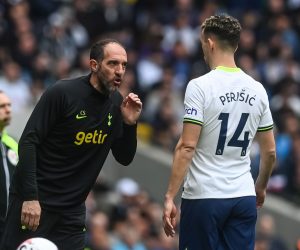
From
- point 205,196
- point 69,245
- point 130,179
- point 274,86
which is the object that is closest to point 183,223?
point 205,196

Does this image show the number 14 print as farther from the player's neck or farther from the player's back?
the player's neck

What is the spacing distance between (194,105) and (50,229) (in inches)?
56.7

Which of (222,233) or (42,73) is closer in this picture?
(222,233)

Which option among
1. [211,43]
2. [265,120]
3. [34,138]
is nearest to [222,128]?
[265,120]

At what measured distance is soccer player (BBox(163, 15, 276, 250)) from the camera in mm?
7242

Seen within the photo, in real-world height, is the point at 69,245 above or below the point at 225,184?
below

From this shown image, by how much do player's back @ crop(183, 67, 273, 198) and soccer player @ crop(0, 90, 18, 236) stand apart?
6.35ft

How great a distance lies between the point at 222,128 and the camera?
7.30 metres

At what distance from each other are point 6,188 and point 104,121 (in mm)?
1451

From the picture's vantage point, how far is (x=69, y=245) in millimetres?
7727

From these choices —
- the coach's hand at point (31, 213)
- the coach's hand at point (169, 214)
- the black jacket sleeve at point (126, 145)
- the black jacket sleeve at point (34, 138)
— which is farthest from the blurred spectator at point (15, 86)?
the coach's hand at point (169, 214)

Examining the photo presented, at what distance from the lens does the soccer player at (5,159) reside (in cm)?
872

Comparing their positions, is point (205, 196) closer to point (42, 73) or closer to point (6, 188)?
point (6, 188)

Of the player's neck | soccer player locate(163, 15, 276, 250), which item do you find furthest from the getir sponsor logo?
the player's neck
